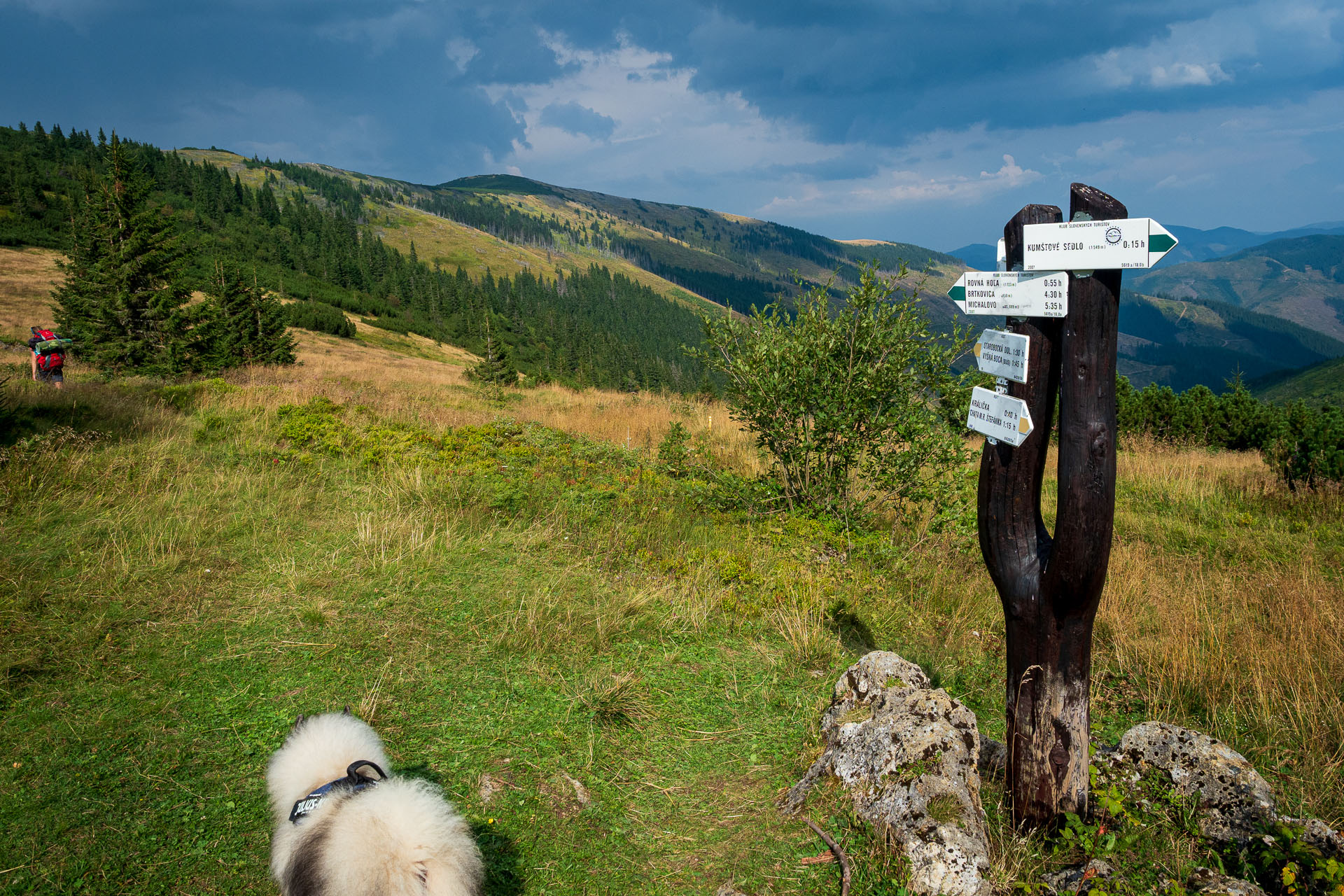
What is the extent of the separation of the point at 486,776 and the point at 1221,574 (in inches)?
319

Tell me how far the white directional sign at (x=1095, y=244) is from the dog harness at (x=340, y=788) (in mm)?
3353

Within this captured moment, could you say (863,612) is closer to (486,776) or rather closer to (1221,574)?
(486,776)

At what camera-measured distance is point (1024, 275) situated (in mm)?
2766

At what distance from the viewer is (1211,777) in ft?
9.67

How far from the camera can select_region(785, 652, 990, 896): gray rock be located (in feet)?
8.89

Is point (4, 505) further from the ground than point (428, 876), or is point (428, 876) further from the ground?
point (4, 505)

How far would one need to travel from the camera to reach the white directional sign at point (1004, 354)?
2.80 m

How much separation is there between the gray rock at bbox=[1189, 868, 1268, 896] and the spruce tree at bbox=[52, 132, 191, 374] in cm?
2364

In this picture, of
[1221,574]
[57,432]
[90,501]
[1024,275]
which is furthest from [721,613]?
[57,432]

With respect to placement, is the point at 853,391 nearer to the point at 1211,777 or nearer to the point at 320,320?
the point at 1211,777

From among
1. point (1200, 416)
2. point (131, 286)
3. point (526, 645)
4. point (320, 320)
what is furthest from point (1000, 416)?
point (320, 320)

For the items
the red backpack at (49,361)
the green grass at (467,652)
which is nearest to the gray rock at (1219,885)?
the green grass at (467,652)

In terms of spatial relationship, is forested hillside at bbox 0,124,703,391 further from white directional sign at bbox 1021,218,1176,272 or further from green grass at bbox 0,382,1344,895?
white directional sign at bbox 1021,218,1176,272

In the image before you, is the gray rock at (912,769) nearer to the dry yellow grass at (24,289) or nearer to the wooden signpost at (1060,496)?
the wooden signpost at (1060,496)
